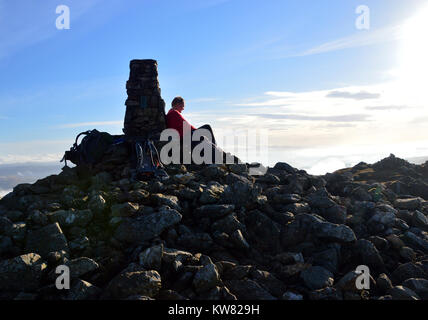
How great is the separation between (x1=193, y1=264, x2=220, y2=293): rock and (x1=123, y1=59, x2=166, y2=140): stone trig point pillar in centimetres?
881

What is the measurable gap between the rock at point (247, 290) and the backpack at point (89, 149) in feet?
25.3

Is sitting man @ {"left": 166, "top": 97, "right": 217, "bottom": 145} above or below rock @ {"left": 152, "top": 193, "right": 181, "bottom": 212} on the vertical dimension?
above

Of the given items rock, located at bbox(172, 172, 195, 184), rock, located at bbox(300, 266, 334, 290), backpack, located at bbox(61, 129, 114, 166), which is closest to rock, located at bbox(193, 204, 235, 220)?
rock, located at bbox(172, 172, 195, 184)

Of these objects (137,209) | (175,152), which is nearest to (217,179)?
(175,152)

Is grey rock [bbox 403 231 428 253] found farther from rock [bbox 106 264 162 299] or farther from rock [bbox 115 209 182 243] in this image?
rock [bbox 106 264 162 299]

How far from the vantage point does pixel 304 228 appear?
980 cm

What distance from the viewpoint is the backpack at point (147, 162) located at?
11.9 metres

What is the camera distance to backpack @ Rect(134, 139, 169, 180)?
469 inches

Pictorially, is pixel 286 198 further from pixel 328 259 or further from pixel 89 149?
pixel 89 149

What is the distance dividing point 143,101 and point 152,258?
29.7 feet

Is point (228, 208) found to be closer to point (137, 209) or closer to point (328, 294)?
point (137, 209)

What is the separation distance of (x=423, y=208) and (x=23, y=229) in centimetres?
1397

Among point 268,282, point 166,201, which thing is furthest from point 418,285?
point 166,201

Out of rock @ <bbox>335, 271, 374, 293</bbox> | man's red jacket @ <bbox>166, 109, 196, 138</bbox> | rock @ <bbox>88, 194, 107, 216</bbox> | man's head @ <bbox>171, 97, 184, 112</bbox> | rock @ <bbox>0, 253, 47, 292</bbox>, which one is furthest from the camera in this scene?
man's head @ <bbox>171, 97, 184, 112</bbox>
